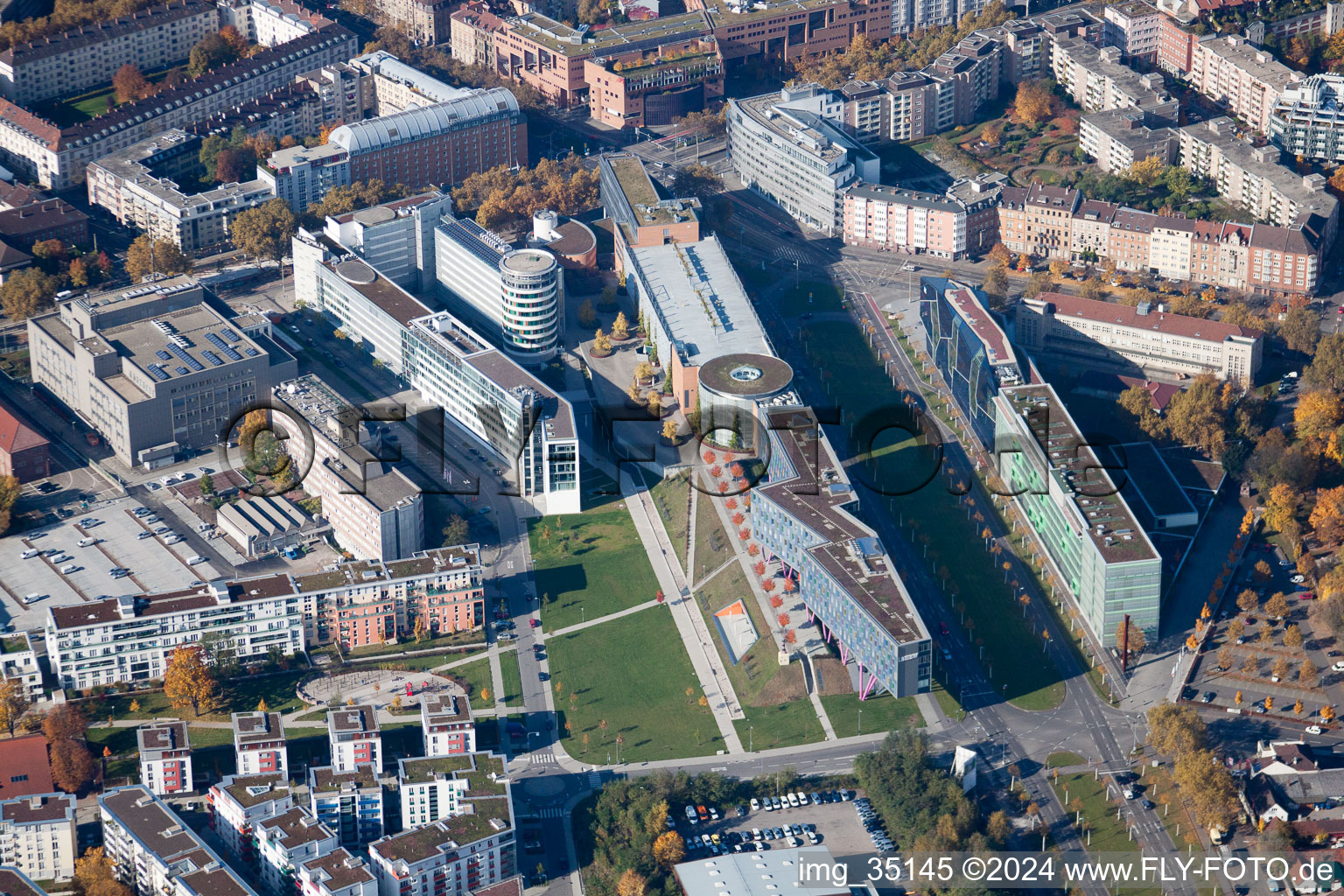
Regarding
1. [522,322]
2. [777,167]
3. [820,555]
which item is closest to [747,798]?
[820,555]

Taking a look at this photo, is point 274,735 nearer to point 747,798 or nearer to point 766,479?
point 747,798

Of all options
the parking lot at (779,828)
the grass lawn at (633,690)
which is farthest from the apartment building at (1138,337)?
the parking lot at (779,828)

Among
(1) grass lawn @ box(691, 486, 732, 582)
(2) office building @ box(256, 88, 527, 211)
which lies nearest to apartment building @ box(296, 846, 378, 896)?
(1) grass lawn @ box(691, 486, 732, 582)

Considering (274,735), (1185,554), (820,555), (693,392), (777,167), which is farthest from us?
(777,167)

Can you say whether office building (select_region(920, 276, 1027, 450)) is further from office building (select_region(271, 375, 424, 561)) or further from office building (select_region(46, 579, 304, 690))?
office building (select_region(46, 579, 304, 690))

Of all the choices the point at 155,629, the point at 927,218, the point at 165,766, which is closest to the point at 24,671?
the point at 155,629

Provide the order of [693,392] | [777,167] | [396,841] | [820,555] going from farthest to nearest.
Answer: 1. [777,167]
2. [693,392]
3. [820,555]
4. [396,841]

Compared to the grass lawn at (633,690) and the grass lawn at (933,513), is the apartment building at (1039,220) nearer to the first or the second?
the grass lawn at (933,513)
